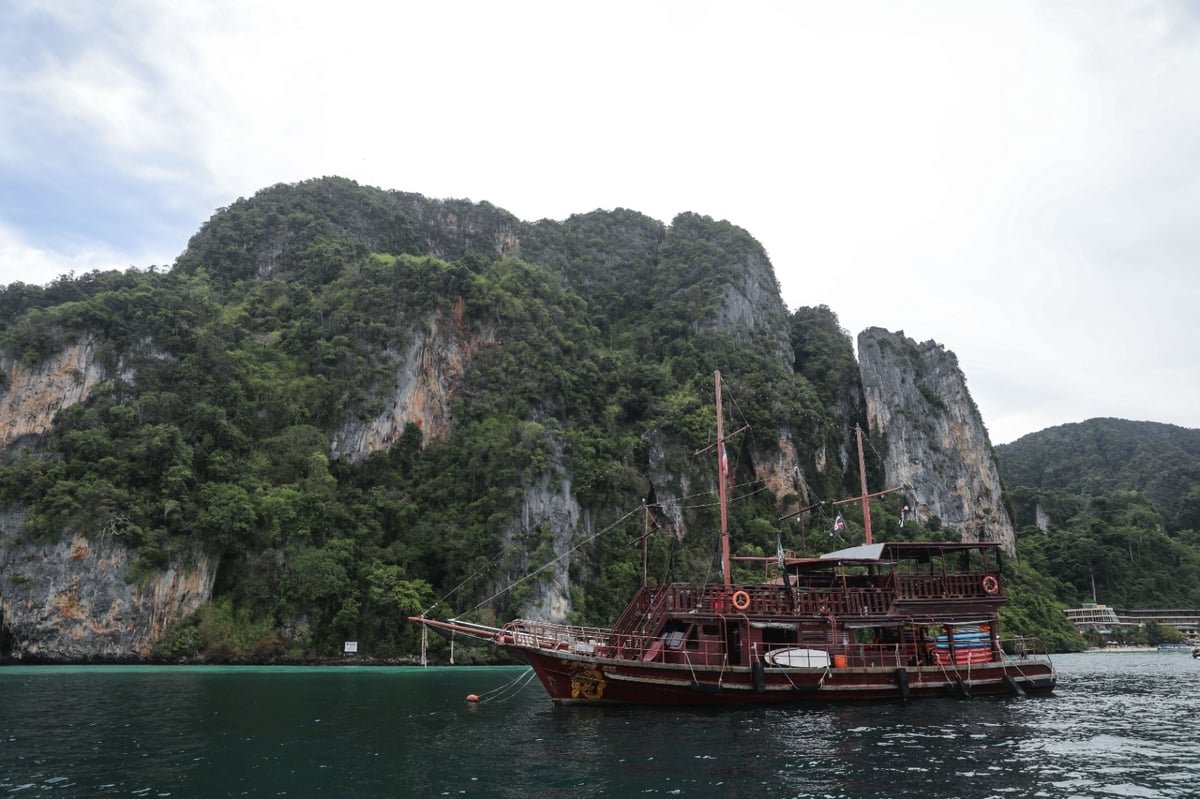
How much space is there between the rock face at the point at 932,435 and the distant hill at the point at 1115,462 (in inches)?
569

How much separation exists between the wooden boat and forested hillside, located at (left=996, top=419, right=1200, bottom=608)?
68890mm

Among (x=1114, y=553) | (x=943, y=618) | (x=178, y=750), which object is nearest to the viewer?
(x=178, y=750)

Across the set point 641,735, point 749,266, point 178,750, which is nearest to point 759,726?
point 641,735

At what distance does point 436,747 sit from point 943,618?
56.9 ft

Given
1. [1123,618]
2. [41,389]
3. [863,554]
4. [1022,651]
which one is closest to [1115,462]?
[1123,618]

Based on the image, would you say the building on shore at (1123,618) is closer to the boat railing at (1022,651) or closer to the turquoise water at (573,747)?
the boat railing at (1022,651)

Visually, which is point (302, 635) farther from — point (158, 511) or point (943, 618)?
point (943, 618)

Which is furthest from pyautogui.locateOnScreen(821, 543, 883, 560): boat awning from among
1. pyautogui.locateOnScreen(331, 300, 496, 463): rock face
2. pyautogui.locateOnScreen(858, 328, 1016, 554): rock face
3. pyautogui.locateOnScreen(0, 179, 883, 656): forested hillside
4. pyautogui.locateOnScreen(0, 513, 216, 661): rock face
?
pyautogui.locateOnScreen(858, 328, 1016, 554): rock face

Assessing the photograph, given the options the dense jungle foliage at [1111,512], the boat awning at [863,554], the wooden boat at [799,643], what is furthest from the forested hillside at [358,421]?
the dense jungle foliage at [1111,512]

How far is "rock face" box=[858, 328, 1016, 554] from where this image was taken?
269ft

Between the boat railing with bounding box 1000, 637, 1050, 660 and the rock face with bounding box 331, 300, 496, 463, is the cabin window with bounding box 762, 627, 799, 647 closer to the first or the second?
the boat railing with bounding box 1000, 637, 1050, 660

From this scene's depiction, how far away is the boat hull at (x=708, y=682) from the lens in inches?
816

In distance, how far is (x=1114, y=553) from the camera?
269 feet

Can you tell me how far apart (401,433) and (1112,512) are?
8985 cm
